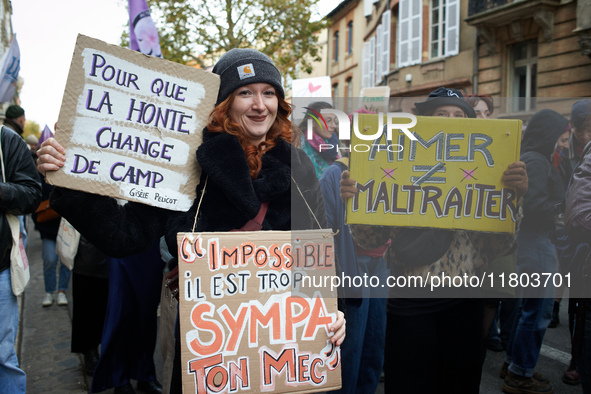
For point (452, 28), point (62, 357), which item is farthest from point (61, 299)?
point (452, 28)

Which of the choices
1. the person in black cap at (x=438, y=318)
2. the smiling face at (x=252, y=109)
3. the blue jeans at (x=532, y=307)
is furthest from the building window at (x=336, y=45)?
the smiling face at (x=252, y=109)

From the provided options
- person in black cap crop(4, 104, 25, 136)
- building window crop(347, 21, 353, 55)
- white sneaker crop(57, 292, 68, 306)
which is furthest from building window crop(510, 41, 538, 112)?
building window crop(347, 21, 353, 55)

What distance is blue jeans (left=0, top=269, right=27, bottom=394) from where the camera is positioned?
8.68ft

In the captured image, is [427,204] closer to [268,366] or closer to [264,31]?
[268,366]

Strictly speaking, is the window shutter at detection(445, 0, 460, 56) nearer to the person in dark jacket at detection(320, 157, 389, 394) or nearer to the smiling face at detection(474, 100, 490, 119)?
the smiling face at detection(474, 100, 490, 119)

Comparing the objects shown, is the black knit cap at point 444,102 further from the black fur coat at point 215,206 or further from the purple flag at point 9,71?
the purple flag at point 9,71

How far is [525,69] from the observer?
575 inches

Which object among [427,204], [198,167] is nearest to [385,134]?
[427,204]

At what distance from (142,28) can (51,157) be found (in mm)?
3340

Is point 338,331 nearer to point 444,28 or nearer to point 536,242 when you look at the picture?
point 536,242

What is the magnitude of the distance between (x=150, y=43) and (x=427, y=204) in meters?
3.51

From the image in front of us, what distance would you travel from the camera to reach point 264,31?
1553 cm

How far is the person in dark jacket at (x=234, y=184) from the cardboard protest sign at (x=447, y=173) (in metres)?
0.37

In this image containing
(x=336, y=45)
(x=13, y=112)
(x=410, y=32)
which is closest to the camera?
(x=13, y=112)
